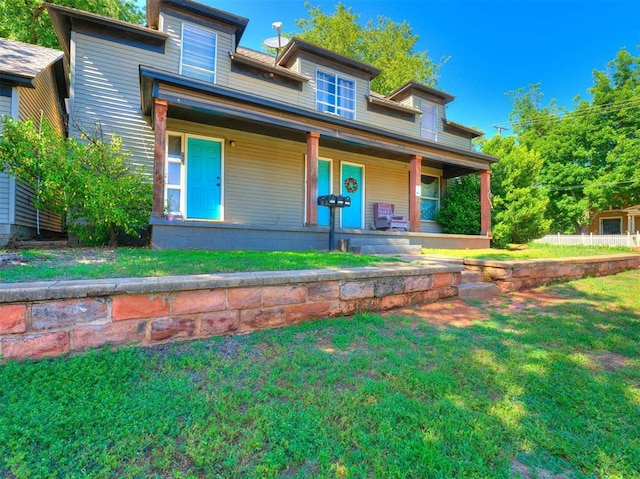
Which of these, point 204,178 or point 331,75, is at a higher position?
point 331,75

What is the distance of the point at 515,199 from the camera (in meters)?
9.95

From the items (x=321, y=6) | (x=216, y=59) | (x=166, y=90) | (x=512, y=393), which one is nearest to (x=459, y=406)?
(x=512, y=393)

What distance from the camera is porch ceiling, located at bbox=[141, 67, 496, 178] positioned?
5.38 metres

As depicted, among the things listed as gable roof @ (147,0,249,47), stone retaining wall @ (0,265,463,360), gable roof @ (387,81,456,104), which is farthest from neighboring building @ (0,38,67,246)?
gable roof @ (387,81,456,104)

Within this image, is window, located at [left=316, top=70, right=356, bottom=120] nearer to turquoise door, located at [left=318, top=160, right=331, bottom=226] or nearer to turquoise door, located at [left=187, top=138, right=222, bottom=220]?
turquoise door, located at [left=318, top=160, right=331, bottom=226]

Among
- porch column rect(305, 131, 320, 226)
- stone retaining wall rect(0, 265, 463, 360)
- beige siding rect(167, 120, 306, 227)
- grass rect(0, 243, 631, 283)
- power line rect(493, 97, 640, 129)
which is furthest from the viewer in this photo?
power line rect(493, 97, 640, 129)

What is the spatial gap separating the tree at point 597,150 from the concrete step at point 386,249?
19213 millimetres

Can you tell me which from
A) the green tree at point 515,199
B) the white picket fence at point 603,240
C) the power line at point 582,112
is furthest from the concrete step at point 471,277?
the power line at point 582,112

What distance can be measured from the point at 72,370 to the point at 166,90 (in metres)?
4.84

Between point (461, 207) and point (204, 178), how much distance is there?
7658 mm

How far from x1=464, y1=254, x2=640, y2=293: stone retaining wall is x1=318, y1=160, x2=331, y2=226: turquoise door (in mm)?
4652

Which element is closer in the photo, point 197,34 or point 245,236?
point 245,236

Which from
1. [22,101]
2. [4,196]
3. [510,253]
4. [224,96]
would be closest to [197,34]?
[224,96]

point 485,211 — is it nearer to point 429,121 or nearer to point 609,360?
point 429,121
